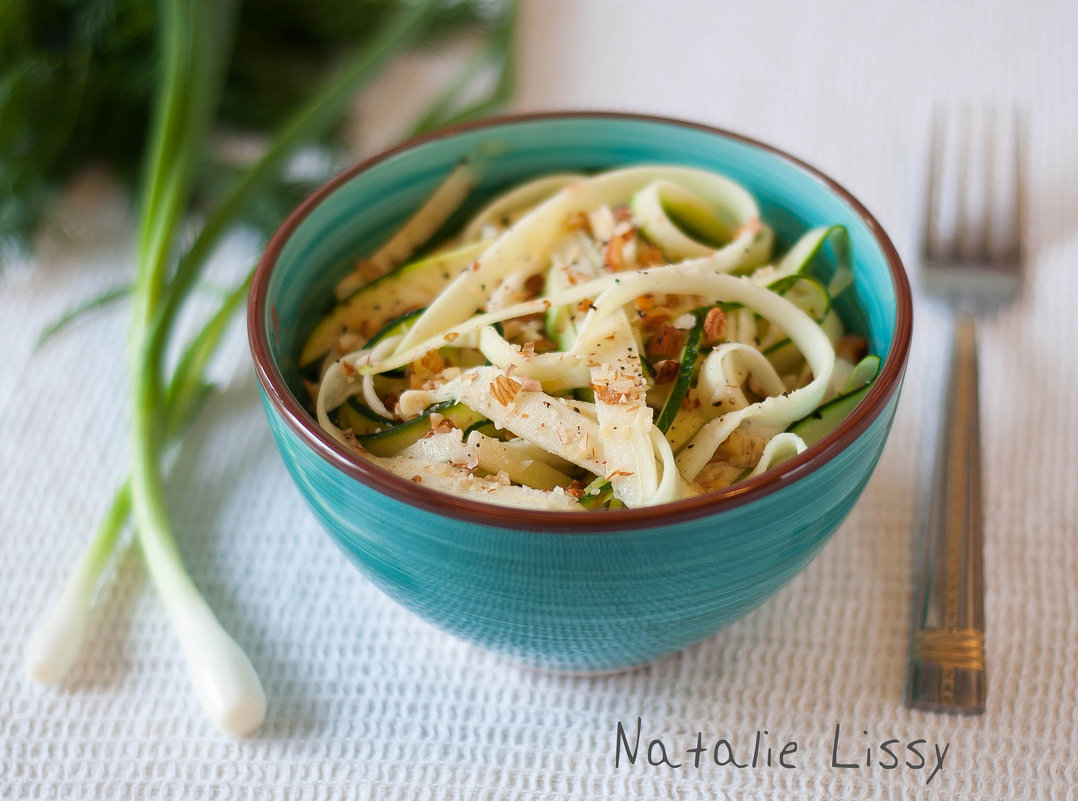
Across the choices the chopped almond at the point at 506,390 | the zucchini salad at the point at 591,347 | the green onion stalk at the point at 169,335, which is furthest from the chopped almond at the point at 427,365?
the green onion stalk at the point at 169,335

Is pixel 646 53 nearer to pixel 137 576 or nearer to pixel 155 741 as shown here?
pixel 137 576

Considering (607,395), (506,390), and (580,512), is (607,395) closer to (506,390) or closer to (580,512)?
(506,390)

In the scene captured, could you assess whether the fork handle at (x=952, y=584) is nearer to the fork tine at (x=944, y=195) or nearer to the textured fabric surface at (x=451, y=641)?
the textured fabric surface at (x=451, y=641)

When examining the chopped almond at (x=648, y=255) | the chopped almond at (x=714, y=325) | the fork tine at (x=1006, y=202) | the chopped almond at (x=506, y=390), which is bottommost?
the fork tine at (x=1006, y=202)

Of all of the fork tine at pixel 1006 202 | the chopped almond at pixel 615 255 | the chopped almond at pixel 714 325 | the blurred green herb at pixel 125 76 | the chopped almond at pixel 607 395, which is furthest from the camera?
the blurred green herb at pixel 125 76

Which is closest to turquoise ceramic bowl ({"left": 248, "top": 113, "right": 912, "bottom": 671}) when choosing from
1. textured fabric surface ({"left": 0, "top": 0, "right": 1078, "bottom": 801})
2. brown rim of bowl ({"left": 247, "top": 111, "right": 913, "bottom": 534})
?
brown rim of bowl ({"left": 247, "top": 111, "right": 913, "bottom": 534})
